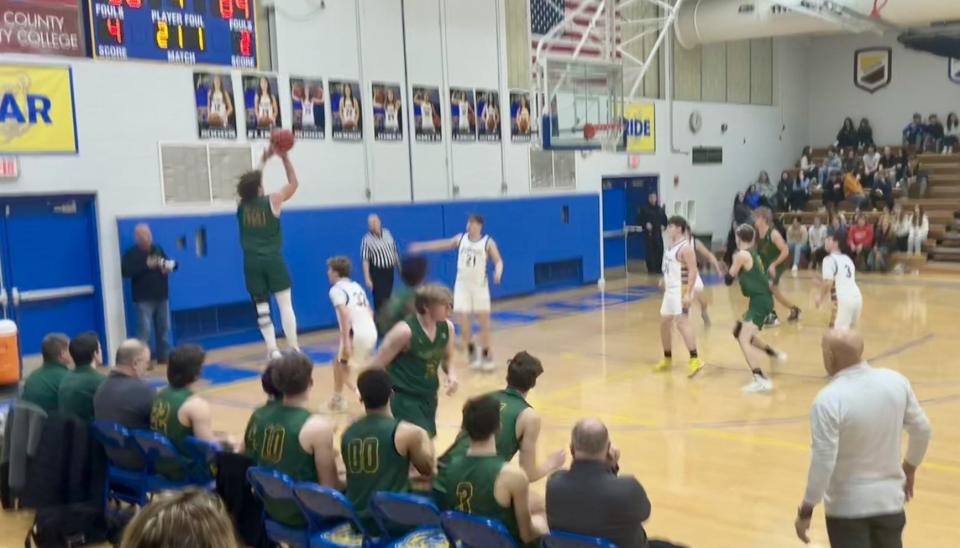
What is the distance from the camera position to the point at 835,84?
25.5 meters

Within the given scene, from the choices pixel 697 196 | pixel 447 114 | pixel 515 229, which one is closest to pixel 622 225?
pixel 697 196

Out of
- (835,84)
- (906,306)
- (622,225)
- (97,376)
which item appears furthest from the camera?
(835,84)

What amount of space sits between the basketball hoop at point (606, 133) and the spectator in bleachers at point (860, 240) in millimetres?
6267

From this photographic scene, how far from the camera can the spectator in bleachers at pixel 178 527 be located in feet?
5.65

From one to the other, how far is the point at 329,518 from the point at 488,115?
13209 mm

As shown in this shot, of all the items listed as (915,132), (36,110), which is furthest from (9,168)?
(915,132)

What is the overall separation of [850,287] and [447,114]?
8.00m

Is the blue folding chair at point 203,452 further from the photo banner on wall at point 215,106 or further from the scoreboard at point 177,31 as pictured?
the photo banner on wall at point 215,106

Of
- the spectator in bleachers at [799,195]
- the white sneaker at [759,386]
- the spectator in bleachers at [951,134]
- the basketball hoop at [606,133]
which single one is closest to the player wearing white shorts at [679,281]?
the white sneaker at [759,386]

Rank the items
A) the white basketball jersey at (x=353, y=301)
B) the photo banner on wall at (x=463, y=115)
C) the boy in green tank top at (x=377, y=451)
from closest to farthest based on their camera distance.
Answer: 1. the boy in green tank top at (x=377, y=451)
2. the white basketball jersey at (x=353, y=301)
3. the photo banner on wall at (x=463, y=115)

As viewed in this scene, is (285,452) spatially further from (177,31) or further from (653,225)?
(653,225)

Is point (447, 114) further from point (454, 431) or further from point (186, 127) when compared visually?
point (454, 431)

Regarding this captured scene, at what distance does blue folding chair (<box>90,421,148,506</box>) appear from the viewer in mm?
5285

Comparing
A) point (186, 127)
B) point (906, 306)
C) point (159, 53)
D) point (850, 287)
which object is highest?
point (159, 53)
